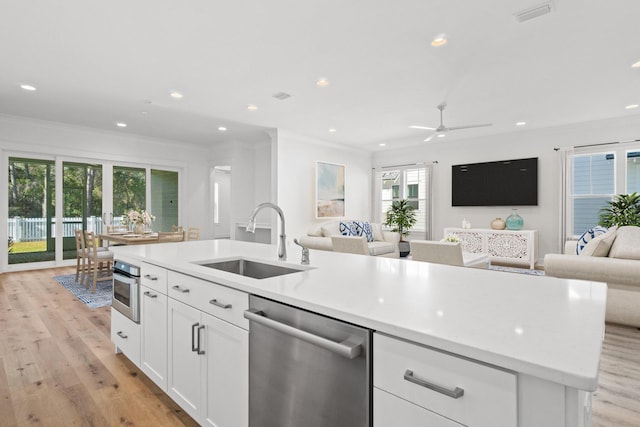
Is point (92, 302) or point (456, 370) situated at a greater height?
point (456, 370)

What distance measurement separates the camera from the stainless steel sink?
1.97 metres

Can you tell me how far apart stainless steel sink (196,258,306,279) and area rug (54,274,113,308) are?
8.92ft

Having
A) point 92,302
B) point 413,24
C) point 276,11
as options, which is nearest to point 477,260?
point 413,24

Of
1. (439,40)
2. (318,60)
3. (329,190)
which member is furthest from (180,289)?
(329,190)

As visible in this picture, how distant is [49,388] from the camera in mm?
2150

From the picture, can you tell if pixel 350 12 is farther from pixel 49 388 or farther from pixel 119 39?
pixel 49 388

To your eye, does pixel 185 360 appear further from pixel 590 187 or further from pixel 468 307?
pixel 590 187

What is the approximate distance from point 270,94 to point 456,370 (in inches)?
171

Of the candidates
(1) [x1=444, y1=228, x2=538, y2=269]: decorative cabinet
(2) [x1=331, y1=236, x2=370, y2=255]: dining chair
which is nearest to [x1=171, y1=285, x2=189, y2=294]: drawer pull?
(2) [x1=331, y1=236, x2=370, y2=255]: dining chair

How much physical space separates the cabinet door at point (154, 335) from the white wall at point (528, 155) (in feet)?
21.3

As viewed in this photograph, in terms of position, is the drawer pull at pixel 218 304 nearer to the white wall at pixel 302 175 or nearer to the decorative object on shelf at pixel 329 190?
the white wall at pixel 302 175

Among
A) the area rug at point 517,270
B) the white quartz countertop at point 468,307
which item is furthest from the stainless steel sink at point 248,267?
the area rug at point 517,270

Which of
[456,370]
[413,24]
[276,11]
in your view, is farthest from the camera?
[413,24]

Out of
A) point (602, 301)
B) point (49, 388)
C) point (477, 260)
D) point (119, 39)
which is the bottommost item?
point (49, 388)
